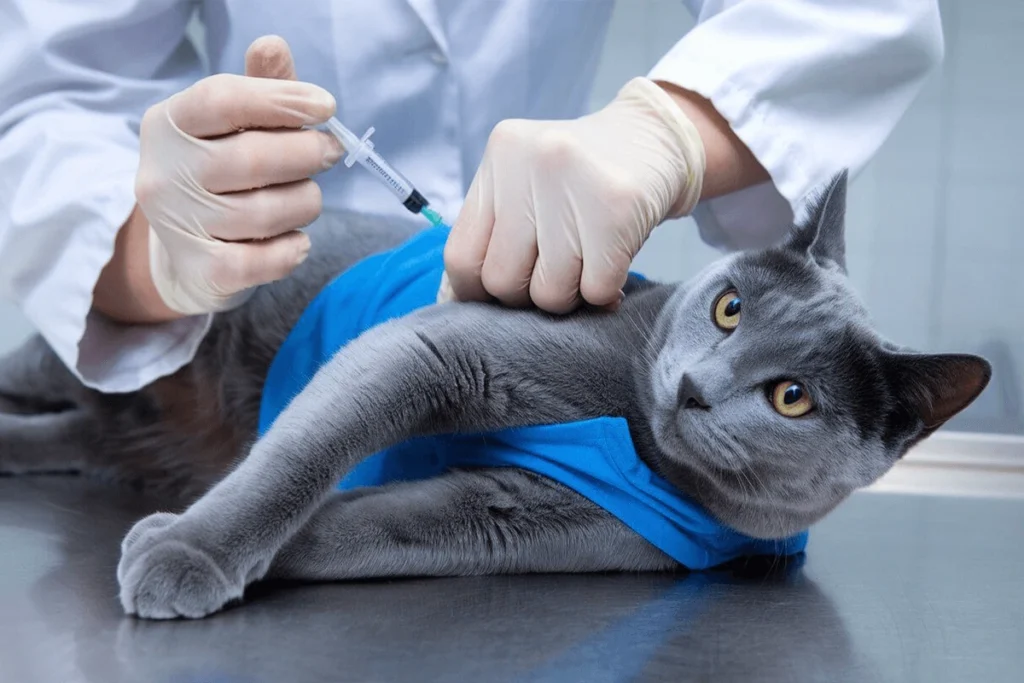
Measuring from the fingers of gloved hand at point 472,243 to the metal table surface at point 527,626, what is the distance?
30 cm

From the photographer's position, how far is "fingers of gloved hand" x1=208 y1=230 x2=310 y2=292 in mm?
1026

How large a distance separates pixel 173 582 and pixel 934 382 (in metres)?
0.66

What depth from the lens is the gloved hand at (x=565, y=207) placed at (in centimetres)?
96

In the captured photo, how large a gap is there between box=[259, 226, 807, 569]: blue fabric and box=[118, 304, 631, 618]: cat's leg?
4 centimetres

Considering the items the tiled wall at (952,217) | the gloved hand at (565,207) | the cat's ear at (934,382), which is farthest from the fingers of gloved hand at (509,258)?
the tiled wall at (952,217)

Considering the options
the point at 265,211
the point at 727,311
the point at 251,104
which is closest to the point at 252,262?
the point at 265,211

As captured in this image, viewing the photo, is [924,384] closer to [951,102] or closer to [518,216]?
[518,216]

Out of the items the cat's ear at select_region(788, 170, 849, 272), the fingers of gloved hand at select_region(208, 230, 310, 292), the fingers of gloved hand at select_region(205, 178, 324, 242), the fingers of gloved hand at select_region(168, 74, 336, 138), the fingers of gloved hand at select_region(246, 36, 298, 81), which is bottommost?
the fingers of gloved hand at select_region(208, 230, 310, 292)

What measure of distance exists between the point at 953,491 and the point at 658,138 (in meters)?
1.07

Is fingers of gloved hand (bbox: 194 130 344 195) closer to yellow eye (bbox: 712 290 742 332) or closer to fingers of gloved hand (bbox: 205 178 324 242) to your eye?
fingers of gloved hand (bbox: 205 178 324 242)

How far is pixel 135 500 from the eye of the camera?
48.0 inches

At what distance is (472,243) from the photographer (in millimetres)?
1000

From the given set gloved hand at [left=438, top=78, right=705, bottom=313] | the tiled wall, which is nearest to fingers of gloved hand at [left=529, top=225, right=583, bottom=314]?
gloved hand at [left=438, top=78, right=705, bottom=313]

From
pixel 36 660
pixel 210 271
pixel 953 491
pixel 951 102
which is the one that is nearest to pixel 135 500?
pixel 210 271
